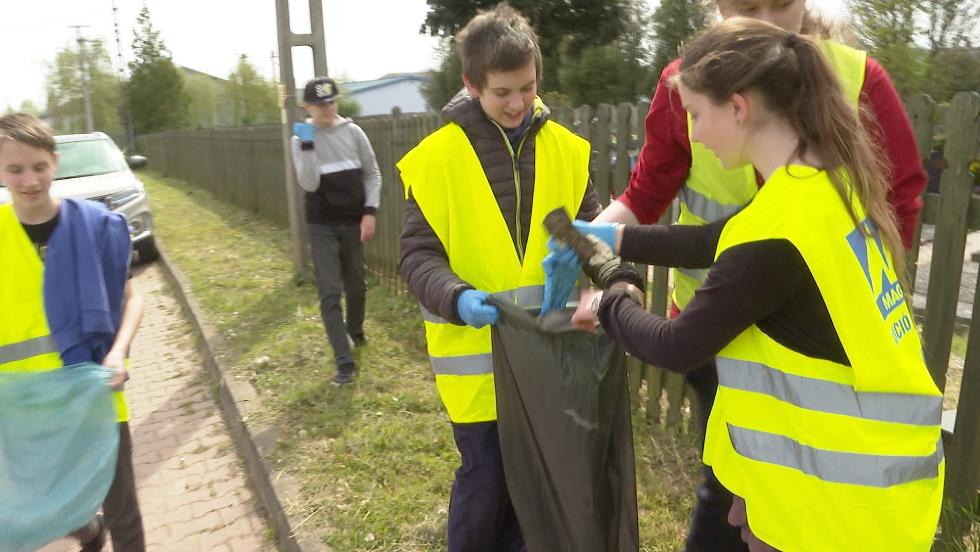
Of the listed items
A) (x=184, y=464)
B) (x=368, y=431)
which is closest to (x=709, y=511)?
(x=368, y=431)

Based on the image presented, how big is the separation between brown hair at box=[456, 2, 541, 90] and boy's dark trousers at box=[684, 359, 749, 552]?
42.5 inches

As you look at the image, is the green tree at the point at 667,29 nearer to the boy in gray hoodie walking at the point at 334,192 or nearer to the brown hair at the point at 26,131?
the boy in gray hoodie walking at the point at 334,192

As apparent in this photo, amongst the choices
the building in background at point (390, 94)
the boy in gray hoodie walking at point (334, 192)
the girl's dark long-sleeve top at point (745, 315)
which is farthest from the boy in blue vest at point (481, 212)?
the building in background at point (390, 94)

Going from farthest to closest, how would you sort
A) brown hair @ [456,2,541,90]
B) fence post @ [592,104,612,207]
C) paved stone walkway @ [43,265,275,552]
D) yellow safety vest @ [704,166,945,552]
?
1. fence post @ [592,104,612,207]
2. paved stone walkway @ [43,265,275,552]
3. brown hair @ [456,2,541,90]
4. yellow safety vest @ [704,166,945,552]

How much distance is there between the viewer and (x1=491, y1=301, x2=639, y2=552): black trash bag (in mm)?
1837

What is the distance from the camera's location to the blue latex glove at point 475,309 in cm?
192

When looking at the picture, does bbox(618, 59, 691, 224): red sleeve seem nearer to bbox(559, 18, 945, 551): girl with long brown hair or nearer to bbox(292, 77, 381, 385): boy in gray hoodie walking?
bbox(559, 18, 945, 551): girl with long brown hair

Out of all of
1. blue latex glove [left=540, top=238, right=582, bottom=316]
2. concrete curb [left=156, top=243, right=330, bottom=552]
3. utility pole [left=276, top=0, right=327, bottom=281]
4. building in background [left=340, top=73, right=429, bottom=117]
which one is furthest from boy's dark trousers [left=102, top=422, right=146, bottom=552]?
building in background [left=340, top=73, right=429, bottom=117]

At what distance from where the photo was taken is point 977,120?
2.53 metres

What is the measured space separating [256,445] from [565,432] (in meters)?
2.58

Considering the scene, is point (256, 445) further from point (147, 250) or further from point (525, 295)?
point (147, 250)

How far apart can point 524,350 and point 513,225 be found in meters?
0.43

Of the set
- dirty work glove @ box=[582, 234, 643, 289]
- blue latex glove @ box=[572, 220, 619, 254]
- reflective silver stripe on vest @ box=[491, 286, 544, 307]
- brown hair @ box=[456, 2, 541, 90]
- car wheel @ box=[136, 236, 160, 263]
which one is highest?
brown hair @ box=[456, 2, 541, 90]

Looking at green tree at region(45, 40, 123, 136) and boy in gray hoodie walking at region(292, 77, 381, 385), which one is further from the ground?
green tree at region(45, 40, 123, 136)
